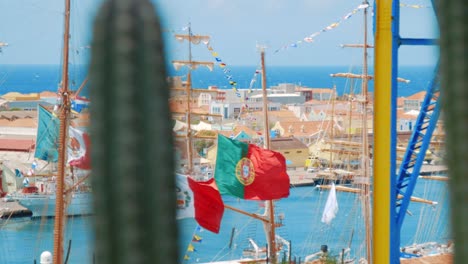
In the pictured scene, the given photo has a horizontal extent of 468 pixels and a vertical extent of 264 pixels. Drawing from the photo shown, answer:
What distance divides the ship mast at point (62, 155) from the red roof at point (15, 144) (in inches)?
1212

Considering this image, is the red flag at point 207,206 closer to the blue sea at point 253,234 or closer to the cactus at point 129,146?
the cactus at point 129,146

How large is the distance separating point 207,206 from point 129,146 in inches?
416

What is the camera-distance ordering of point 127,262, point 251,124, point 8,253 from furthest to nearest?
point 251,124
point 8,253
point 127,262

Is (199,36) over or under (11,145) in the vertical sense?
over

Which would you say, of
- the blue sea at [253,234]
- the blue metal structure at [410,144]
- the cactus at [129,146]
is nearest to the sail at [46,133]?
the blue sea at [253,234]

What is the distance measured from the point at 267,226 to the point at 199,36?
18.7ft

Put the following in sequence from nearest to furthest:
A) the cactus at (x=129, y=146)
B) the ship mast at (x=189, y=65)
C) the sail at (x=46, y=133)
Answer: the cactus at (x=129, y=146), the sail at (x=46, y=133), the ship mast at (x=189, y=65)

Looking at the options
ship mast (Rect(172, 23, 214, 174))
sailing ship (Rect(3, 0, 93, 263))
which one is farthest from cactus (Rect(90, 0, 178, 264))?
ship mast (Rect(172, 23, 214, 174))

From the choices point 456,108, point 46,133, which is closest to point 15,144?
point 46,133

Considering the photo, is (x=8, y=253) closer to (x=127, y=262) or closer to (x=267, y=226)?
(x=267, y=226)

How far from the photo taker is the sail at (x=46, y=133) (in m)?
17.1

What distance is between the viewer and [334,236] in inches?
1250

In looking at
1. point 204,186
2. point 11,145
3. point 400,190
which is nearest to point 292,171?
point 11,145

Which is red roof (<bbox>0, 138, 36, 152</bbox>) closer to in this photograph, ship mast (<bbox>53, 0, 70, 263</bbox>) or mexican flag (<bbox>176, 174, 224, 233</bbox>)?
ship mast (<bbox>53, 0, 70, 263</bbox>)
